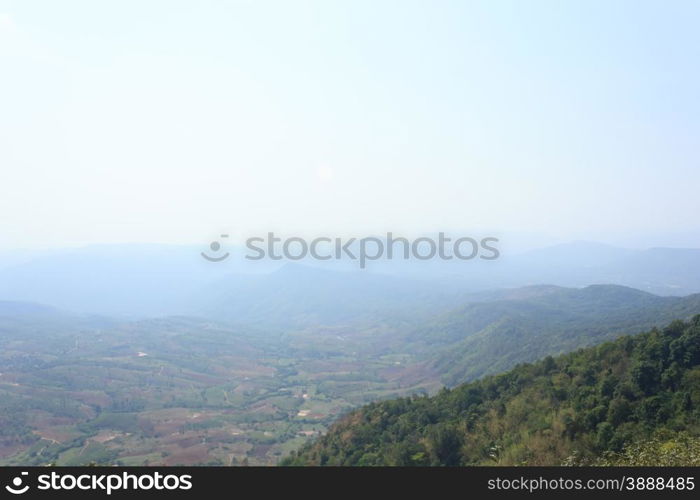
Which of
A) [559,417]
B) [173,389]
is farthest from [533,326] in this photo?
[559,417]

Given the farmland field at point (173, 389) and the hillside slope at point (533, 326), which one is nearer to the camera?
the farmland field at point (173, 389)

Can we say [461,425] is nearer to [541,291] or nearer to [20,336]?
[20,336]

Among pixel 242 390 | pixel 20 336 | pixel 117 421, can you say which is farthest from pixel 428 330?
pixel 20 336

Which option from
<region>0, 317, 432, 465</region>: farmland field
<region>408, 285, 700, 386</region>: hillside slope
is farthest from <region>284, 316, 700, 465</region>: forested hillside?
<region>408, 285, 700, 386</region>: hillside slope

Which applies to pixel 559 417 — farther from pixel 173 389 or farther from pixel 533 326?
pixel 173 389

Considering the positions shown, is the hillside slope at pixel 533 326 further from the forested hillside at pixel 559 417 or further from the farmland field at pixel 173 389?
the forested hillside at pixel 559 417

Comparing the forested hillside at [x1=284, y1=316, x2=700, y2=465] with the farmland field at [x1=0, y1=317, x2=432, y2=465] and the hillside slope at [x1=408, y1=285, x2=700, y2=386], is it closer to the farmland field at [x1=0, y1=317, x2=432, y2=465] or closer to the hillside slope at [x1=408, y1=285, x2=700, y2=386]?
the farmland field at [x1=0, y1=317, x2=432, y2=465]

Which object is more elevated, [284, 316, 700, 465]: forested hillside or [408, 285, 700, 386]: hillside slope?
[284, 316, 700, 465]: forested hillside

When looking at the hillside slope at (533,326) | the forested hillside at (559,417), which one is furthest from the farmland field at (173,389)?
the forested hillside at (559,417)

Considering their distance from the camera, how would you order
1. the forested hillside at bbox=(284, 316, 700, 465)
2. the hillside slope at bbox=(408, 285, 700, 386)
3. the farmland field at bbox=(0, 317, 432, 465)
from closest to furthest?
the forested hillside at bbox=(284, 316, 700, 465)
the farmland field at bbox=(0, 317, 432, 465)
the hillside slope at bbox=(408, 285, 700, 386)

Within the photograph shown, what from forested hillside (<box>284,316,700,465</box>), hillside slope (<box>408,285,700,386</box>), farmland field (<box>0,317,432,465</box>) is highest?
forested hillside (<box>284,316,700,465</box>)
